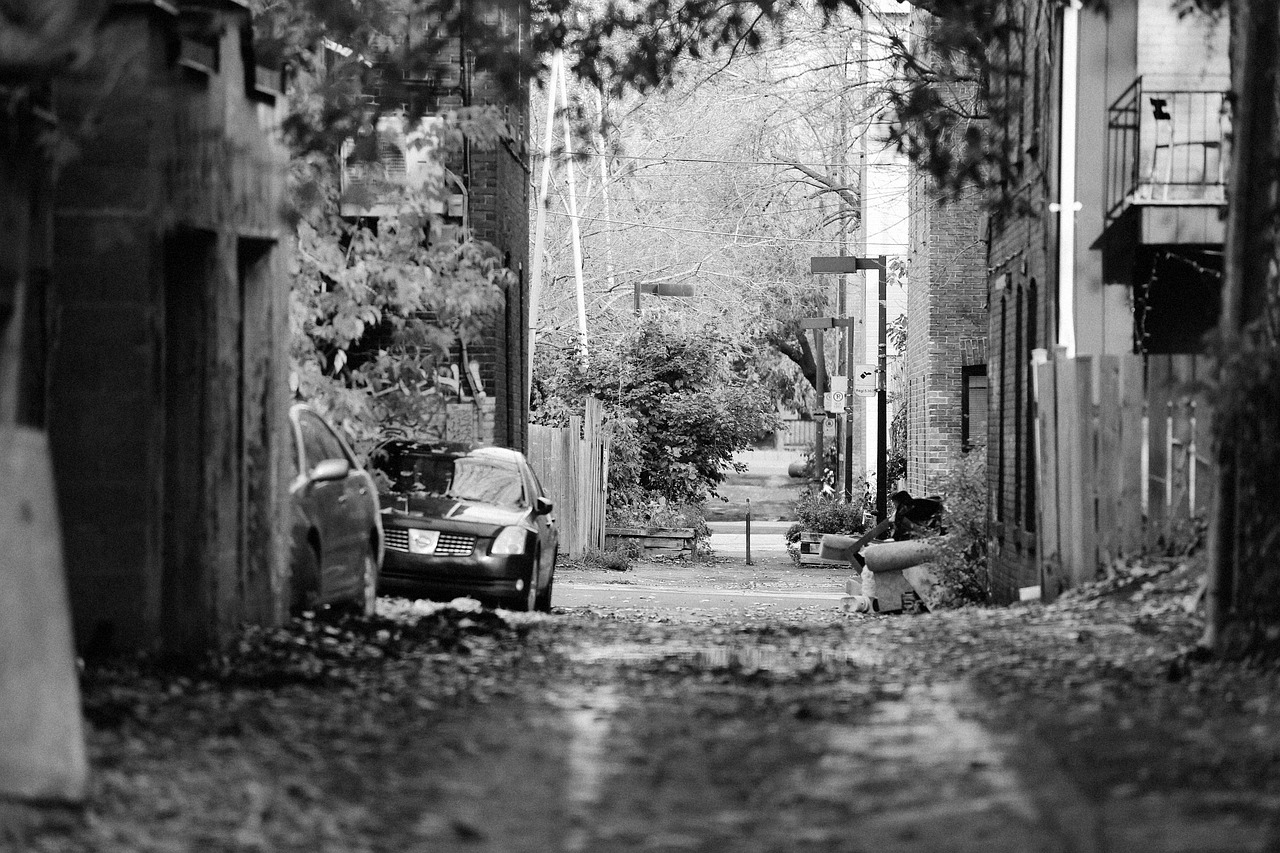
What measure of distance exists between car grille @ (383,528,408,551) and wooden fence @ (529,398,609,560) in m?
11.1

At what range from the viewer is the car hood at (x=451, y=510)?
16.9m

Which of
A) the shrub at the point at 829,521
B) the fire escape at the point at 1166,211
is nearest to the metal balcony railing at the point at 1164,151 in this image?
the fire escape at the point at 1166,211

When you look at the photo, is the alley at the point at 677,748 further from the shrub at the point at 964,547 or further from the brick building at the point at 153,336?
the shrub at the point at 964,547

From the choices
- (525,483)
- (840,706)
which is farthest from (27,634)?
(525,483)

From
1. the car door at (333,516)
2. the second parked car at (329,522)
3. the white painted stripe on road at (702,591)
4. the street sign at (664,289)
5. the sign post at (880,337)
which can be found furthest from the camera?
the street sign at (664,289)

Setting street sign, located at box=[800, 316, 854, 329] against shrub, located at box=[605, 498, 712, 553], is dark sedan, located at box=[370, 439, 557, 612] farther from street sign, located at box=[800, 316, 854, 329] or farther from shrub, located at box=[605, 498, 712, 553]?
street sign, located at box=[800, 316, 854, 329]

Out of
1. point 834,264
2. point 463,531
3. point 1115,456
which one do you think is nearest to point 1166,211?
point 1115,456

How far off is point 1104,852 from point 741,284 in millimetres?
44249

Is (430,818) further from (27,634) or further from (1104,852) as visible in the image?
(1104,852)

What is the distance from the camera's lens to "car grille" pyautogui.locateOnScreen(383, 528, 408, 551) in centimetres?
1688

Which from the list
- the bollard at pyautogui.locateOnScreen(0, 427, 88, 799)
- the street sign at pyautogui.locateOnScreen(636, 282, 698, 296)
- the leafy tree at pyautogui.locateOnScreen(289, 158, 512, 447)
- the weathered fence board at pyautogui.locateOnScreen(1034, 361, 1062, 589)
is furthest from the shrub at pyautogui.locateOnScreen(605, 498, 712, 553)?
the bollard at pyautogui.locateOnScreen(0, 427, 88, 799)

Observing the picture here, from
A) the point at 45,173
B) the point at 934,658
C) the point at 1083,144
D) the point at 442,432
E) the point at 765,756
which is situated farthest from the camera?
the point at 442,432

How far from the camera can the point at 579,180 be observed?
163 feet

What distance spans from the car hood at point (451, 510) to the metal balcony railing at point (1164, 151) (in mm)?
5960
